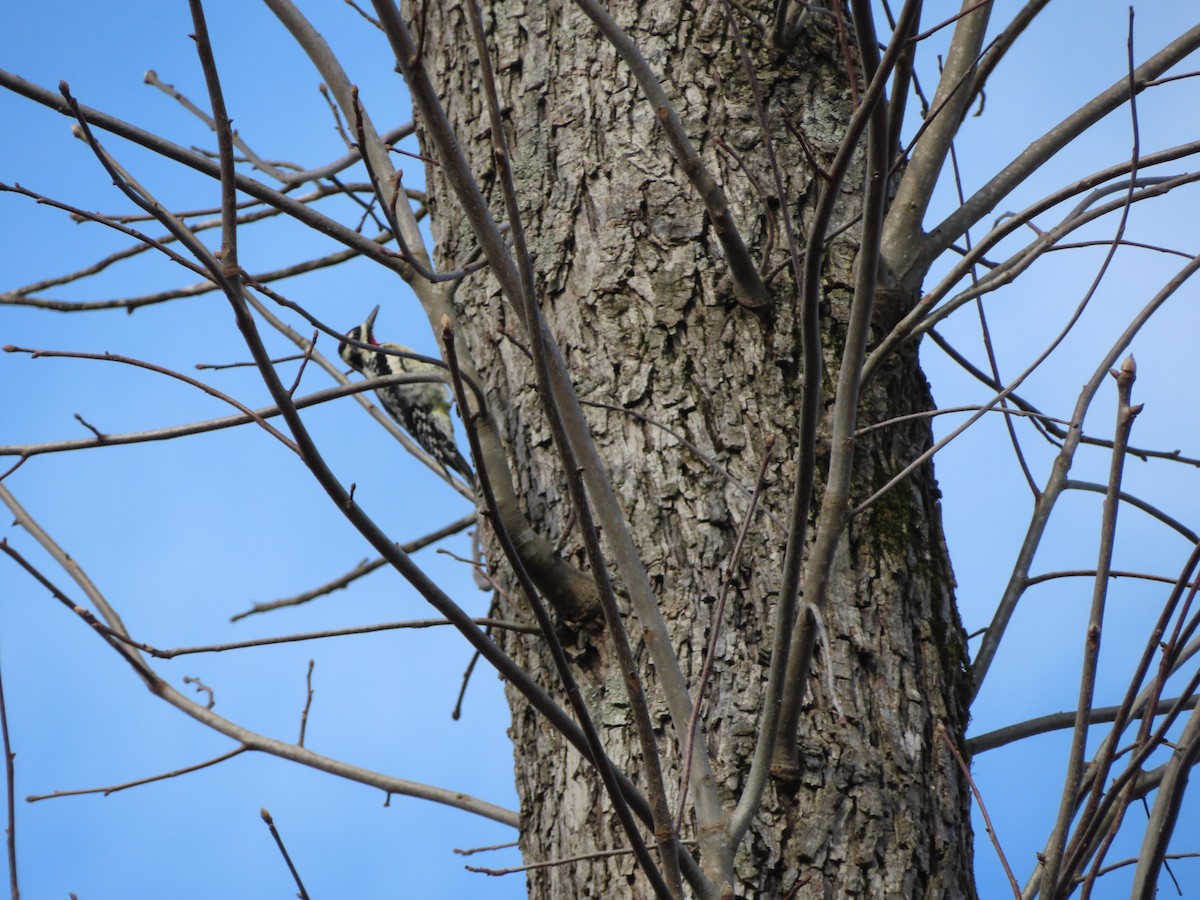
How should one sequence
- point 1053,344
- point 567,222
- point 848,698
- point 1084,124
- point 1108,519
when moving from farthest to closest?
1. point 567,222
2. point 1084,124
3. point 848,698
4. point 1053,344
5. point 1108,519

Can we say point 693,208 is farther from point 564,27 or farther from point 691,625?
point 691,625

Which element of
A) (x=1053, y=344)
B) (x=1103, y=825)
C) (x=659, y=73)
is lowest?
(x=1103, y=825)

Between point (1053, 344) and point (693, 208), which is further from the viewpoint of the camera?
point (693, 208)

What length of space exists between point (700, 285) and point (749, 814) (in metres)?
0.87

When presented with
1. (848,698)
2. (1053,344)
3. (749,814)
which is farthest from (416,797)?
(1053,344)

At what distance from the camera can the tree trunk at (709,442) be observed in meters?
1.51

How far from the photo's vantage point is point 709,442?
5.52 ft

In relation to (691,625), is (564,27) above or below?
above

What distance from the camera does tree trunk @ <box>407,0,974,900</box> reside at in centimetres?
151

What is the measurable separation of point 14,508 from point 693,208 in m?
1.34

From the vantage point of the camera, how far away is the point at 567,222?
6.20ft

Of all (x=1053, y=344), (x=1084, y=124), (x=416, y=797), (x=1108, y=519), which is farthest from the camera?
(x=416, y=797)

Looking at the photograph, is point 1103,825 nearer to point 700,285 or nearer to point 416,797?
point 700,285

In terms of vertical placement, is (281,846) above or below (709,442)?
below
